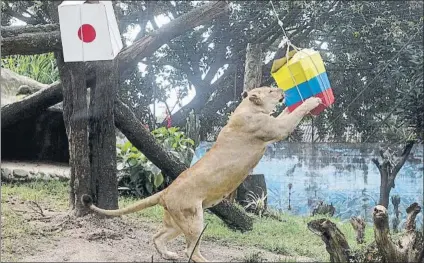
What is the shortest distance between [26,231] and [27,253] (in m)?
0.14

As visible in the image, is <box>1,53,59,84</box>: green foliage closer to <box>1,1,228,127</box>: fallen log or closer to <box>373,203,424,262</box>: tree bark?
<box>1,1,228,127</box>: fallen log

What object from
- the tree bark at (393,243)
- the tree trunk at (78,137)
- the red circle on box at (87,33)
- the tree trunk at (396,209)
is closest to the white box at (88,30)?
the red circle on box at (87,33)

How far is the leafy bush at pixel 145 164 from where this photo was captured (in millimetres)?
2715

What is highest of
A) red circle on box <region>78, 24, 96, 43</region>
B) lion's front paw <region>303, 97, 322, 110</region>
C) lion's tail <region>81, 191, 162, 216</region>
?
red circle on box <region>78, 24, 96, 43</region>

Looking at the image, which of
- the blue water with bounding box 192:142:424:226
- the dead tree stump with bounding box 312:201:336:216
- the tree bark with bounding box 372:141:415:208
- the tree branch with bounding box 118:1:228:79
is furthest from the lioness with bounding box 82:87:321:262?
the tree bark with bounding box 372:141:415:208

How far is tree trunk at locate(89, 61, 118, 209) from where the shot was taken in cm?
248

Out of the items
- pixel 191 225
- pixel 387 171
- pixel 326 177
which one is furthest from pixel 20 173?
pixel 387 171

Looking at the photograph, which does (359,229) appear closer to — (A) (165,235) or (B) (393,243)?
(B) (393,243)

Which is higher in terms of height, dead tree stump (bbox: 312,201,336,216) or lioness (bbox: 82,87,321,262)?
lioness (bbox: 82,87,321,262)

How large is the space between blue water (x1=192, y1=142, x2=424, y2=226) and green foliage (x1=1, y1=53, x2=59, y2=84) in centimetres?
96

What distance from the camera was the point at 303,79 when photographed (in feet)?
7.68

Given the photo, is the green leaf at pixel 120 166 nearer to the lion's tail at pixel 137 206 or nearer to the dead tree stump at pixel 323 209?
the lion's tail at pixel 137 206

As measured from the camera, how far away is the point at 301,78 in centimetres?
234

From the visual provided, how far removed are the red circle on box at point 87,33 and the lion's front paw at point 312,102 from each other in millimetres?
736
